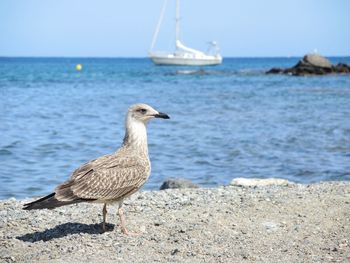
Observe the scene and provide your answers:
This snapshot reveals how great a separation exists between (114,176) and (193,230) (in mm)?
996

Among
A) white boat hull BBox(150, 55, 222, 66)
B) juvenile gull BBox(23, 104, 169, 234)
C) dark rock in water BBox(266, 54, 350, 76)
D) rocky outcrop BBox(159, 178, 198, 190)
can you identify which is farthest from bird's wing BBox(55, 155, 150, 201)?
white boat hull BBox(150, 55, 222, 66)

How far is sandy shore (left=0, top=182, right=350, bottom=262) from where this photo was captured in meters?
5.66

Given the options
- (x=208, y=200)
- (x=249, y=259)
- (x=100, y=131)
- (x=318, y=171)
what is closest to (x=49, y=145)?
(x=100, y=131)

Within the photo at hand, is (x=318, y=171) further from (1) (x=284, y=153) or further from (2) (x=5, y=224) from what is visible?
(2) (x=5, y=224)

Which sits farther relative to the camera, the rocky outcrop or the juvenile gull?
the rocky outcrop

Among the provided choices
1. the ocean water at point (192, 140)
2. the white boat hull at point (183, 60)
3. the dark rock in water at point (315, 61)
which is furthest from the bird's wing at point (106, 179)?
the white boat hull at point (183, 60)

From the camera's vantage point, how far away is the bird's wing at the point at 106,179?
5.91 m

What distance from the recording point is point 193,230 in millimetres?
6402

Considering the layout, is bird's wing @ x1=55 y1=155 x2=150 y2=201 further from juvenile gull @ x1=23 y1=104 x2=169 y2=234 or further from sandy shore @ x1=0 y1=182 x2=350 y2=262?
sandy shore @ x1=0 y1=182 x2=350 y2=262

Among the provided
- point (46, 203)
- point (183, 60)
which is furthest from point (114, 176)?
point (183, 60)

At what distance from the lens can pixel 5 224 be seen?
6.82 m

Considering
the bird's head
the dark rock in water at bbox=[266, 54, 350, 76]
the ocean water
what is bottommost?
the dark rock in water at bbox=[266, 54, 350, 76]

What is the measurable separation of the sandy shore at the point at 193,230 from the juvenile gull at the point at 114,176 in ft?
1.33

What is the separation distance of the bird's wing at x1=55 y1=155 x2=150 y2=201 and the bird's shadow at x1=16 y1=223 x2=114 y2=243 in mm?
573
